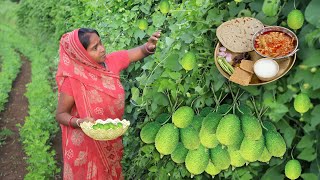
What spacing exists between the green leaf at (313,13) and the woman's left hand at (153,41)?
1765 mm

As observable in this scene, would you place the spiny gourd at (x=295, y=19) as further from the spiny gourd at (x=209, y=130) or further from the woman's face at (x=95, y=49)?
the woman's face at (x=95, y=49)

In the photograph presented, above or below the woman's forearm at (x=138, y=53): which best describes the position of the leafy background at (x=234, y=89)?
above

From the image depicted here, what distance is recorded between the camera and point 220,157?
5.86ft

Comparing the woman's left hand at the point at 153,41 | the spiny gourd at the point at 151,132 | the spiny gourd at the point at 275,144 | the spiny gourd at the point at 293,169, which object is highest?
the spiny gourd at the point at 275,144

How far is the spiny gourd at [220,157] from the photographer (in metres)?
1.78

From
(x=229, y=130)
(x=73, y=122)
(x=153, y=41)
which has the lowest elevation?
(x=73, y=122)

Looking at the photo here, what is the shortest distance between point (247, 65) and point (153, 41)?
1.66 meters

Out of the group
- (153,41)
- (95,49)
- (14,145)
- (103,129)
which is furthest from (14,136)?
(103,129)

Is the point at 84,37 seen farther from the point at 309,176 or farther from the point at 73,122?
the point at 309,176

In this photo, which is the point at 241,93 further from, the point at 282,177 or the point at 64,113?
the point at 64,113

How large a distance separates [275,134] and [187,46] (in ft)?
2.02

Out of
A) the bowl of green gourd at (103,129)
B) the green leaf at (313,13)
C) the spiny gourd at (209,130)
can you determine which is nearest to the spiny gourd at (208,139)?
the spiny gourd at (209,130)

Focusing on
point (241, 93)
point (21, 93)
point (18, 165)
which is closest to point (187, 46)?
point (241, 93)

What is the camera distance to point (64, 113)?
10.8ft
